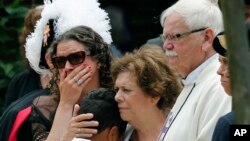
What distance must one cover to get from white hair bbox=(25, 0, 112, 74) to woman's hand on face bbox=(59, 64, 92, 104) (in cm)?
32

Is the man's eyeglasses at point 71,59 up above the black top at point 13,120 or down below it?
above

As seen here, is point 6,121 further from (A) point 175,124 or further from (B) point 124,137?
(A) point 175,124

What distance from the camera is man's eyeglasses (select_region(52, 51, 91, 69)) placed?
3.71m

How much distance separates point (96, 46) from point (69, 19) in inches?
16.3

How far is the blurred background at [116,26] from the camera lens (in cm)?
733

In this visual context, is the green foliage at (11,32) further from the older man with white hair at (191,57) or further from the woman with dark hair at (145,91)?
the older man with white hair at (191,57)

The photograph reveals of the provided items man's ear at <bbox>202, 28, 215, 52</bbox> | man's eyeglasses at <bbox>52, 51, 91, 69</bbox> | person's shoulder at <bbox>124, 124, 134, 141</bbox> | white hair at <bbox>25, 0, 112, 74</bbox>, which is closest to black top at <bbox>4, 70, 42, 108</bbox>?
white hair at <bbox>25, 0, 112, 74</bbox>

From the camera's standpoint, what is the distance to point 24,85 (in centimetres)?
529

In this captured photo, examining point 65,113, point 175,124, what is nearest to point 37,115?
A: point 65,113

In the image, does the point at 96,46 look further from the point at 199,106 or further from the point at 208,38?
the point at 199,106

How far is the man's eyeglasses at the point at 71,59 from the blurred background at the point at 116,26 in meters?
3.17

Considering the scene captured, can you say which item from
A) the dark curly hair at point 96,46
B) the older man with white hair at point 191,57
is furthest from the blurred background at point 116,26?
the older man with white hair at point 191,57

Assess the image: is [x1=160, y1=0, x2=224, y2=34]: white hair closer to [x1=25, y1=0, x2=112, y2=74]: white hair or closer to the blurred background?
[x1=25, y1=0, x2=112, y2=74]: white hair

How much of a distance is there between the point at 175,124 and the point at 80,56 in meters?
0.80
